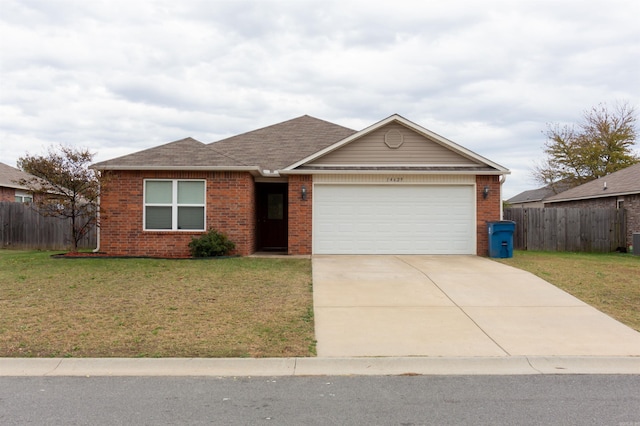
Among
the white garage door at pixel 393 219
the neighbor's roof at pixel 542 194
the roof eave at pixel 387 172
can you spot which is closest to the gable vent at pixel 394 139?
the roof eave at pixel 387 172

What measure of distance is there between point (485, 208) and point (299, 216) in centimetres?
578

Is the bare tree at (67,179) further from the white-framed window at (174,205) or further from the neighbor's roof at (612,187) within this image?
the neighbor's roof at (612,187)

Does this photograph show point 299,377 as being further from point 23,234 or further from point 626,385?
point 23,234

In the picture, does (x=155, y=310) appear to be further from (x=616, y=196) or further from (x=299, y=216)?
(x=616, y=196)

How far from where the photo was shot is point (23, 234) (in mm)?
18344

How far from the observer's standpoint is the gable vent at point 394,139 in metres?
15.5

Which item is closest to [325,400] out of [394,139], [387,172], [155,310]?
[155,310]

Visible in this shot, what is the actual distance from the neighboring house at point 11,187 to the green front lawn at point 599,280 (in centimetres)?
2203

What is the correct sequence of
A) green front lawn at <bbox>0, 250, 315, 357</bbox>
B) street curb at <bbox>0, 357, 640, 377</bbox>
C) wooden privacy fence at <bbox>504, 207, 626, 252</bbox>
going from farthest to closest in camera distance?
wooden privacy fence at <bbox>504, 207, 626, 252</bbox> → green front lawn at <bbox>0, 250, 315, 357</bbox> → street curb at <bbox>0, 357, 640, 377</bbox>

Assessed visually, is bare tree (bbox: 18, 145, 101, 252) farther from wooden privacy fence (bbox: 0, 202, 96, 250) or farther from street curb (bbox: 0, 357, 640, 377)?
street curb (bbox: 0, 357, 640, 377)

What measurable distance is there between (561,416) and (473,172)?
11.4 m

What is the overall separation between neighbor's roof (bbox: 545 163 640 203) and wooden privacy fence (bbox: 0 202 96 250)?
21138 millimetres

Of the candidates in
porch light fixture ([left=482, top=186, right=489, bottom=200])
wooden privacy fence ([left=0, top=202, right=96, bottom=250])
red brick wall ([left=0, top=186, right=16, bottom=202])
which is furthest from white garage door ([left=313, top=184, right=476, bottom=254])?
red brick wall ([left=0, top=186, right=16, bottom=202])

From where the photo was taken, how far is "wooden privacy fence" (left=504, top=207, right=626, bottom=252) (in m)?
18.5
